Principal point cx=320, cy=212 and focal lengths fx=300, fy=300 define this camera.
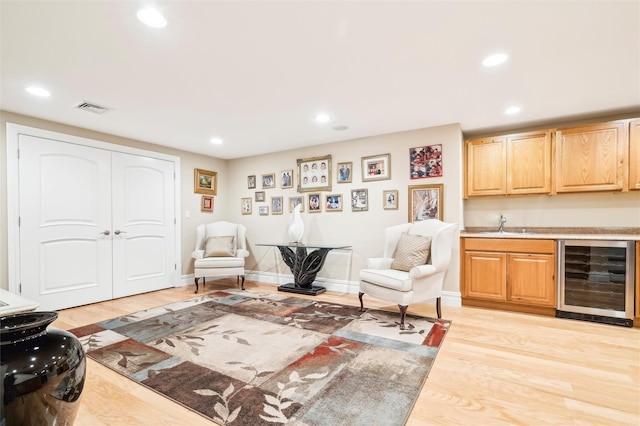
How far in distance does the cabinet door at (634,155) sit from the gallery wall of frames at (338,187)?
1847 millimetres

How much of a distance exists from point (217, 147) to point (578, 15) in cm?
444

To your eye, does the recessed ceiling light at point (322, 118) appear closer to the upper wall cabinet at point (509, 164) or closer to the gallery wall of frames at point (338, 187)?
the gallery wall of frames at point (338, 187)

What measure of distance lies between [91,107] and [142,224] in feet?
6.00

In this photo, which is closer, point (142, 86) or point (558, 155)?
point (142, 86)

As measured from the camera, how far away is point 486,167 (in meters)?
3.82

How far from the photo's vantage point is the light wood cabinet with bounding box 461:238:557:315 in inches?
128

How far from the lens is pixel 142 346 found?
2.48 m

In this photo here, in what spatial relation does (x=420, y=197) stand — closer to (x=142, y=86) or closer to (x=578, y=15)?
(x=578, y=15)

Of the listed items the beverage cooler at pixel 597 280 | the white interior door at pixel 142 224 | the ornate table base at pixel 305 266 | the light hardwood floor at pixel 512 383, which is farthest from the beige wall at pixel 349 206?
the white interior door at pixel 142 224

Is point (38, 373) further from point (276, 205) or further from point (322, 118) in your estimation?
point (276, 205)

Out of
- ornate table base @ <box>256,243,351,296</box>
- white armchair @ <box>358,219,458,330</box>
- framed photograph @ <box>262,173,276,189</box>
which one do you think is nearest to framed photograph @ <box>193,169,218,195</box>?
framed photograph @ <box>262,173,276,189</box>

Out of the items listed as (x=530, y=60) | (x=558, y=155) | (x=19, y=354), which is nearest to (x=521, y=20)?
(x=530, y=60)

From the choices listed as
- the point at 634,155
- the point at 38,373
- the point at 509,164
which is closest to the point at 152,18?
the point at 38,373

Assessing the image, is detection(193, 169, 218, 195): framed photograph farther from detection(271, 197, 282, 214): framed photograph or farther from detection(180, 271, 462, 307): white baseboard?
detection(180, 271, 462, 307): white baseboard
